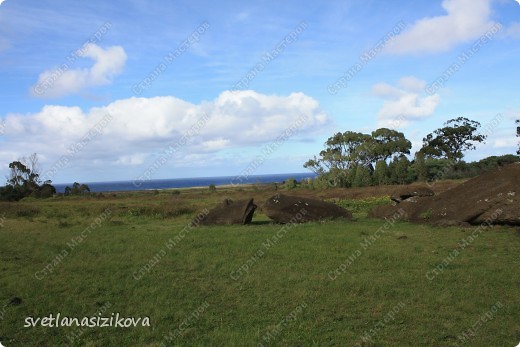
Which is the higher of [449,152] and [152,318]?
[449,152]

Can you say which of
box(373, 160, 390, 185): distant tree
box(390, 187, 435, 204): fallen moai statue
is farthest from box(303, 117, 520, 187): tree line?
box(390, 187, 435, 204): fallen moai statue

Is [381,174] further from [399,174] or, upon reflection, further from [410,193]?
[410,193]

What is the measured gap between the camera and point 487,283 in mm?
9562

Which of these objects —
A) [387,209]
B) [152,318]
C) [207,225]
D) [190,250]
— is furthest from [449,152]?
[152,318]

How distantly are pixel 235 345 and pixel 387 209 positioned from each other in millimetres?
16848

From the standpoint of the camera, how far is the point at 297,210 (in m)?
20.8

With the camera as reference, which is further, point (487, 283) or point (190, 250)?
point (190, 250)

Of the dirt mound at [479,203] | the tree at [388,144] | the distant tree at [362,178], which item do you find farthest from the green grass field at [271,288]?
the tree at [388,144]

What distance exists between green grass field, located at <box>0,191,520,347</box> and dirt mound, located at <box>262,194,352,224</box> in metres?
4.35

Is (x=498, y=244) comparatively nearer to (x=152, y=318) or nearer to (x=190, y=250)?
(x=190, y=250)

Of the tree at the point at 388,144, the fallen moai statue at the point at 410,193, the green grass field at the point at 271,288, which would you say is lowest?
the green grass field at the point at 271,288

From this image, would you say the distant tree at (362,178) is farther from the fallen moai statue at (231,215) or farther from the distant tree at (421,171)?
the fallen moai statue at (231,215)

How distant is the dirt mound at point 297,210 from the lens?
20.6 meters

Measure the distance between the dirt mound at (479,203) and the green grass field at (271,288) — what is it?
2.91 ft
